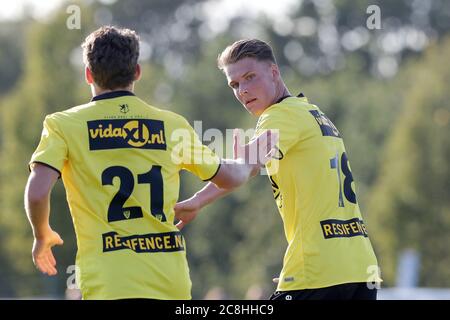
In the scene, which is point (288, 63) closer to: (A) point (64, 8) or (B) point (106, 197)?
(A) point (64, 8)

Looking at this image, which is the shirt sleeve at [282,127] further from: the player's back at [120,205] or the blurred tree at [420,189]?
the blurred tree at [420,189]

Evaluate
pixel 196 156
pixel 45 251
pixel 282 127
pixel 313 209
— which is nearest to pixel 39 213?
pixel 45 251

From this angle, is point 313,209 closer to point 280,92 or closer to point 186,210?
point 186,210

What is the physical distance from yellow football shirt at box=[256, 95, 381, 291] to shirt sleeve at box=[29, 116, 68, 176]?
1565 millimetres

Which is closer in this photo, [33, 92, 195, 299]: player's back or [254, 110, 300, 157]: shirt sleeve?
[33, 92, 195, 299]: player's back

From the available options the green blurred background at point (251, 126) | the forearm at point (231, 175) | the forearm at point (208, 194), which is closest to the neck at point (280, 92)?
the forearm at point (208, 194)

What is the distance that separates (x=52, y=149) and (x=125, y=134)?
0.45m

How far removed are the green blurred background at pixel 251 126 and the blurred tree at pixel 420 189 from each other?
0.04m

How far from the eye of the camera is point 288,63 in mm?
57156

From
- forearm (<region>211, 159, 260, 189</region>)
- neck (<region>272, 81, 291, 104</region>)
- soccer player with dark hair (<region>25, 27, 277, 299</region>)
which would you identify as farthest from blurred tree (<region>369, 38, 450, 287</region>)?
soccer player with dark hair (<region>25, 27, 277, 299</region>)

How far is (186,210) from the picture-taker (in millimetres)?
7285

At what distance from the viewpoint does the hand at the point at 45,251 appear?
6.37 meters

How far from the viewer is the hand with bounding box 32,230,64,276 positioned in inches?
251

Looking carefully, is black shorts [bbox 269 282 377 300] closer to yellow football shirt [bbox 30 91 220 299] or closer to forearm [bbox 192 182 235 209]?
forearm [bbox 192 182 235 209]
